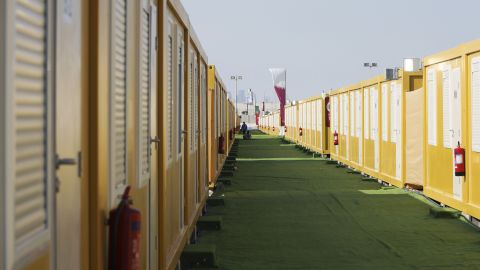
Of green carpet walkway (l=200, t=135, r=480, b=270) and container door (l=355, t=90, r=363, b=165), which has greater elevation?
container door (l=355, t=90, r=363, b=165)

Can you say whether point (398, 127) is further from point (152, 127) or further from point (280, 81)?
point (280, 81)

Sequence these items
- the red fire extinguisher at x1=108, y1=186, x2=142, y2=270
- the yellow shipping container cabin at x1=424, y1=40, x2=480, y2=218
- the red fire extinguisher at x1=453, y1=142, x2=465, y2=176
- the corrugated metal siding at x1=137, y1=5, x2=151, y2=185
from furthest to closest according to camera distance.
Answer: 1. the red fire extinguisher at x1=453, y1=142, x2=465, y2=176
2. the yellow shipping container cabin at x1=424, y1=40, x2=480, y2=218
3. the corrugated metal siding at x1=137, y1=5, x2=151, y2=185
4. the red fire extinguisher at x1=108, y1=186, x2=142, y2=270

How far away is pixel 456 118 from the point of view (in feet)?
31.1

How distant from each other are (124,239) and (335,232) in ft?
21.2

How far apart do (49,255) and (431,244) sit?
6717 millimetres

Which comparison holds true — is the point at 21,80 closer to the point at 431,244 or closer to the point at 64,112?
the point at 64,112

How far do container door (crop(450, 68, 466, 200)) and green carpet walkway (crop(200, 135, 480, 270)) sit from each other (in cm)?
51

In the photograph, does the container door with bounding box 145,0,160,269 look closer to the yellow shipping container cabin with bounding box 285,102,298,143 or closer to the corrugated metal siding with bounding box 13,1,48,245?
the corrugated metal siding with bounding box 13,1,48,245

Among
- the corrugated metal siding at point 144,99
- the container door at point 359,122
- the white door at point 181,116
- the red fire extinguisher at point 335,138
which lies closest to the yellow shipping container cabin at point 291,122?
the red fire extinguisher at point 335,138

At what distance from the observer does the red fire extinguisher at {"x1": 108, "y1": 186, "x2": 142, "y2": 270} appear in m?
3.02

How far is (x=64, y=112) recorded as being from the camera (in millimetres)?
2408

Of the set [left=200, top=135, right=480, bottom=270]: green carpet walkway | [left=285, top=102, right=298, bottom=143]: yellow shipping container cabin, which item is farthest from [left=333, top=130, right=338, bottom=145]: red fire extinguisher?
[left=285, top=102, right=298, bottom=143]: yellow shipping container cabin

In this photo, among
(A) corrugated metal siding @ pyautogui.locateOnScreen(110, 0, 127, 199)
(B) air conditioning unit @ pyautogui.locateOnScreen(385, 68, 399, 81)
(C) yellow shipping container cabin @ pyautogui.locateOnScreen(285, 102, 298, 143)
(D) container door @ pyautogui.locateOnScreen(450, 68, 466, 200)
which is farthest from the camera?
(C) yellow shipping container cabin @ pyautogui.locateOnScreen(285, 102, 298, 143)

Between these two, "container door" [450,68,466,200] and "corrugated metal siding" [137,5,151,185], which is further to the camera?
"container door" [450,68,466,200]
